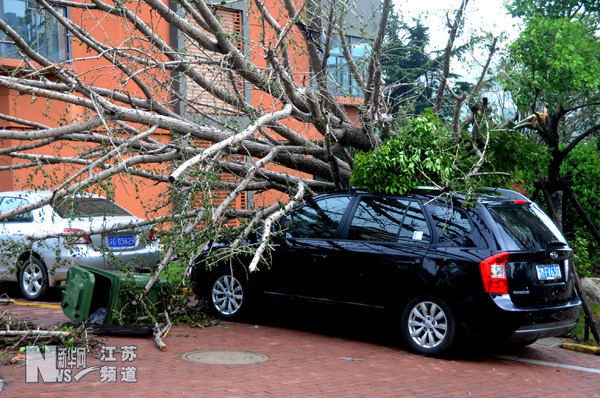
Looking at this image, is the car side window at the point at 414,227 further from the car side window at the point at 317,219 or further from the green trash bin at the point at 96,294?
the green trash bin at the point at 96,294

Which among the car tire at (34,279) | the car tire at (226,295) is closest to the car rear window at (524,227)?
the car tire at (226,295)

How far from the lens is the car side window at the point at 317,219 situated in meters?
8.24

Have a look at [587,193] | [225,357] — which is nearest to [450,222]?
[225,357]

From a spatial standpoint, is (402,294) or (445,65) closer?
(402,294)

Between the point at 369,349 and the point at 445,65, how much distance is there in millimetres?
4797

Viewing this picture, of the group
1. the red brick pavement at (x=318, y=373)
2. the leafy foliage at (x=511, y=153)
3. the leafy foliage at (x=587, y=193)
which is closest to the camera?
the red brick pavement at (x=318, y=373)

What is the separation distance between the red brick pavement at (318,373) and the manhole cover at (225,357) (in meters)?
0.12

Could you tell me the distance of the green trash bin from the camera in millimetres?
7672

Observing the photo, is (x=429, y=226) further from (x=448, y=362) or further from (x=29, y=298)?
(x=29, y=298)

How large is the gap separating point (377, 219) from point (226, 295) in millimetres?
2344

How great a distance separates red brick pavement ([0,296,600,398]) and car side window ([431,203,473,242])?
129cm

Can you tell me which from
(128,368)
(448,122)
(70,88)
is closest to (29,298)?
(70,88)

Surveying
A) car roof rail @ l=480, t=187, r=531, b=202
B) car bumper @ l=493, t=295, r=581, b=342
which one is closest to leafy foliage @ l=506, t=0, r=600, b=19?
car roof rail @ l=480, t=187, r=531, b=202

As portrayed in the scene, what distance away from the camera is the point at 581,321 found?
927 centimetres
